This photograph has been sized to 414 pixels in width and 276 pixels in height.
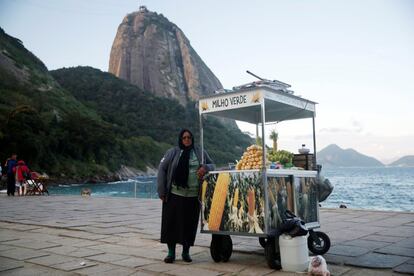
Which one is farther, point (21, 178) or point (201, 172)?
point (21, 178)

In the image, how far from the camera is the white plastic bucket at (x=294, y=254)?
445 centimetres

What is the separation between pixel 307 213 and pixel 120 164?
3080 inches

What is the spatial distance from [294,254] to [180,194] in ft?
5.06

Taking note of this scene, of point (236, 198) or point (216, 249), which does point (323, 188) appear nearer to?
point (236, 198)

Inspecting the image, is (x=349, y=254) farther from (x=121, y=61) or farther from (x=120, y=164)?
(x=121, y=61)

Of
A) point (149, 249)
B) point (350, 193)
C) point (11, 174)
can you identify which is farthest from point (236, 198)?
point (350, 193)

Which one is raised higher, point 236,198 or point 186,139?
point 186,139

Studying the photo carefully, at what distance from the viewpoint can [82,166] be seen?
221 feet

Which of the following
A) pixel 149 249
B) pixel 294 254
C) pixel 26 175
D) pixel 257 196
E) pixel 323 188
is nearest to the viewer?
pixel 294 254

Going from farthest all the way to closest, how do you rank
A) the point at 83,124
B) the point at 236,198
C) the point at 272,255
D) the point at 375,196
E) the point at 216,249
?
the point at 83,124
the point at 375,196
the point at 216,249
the point at 236,198
the point at 272,255

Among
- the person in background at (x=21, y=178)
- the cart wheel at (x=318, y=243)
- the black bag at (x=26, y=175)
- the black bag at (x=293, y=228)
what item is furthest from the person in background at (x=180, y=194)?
the black bag at (x=26, y=175)

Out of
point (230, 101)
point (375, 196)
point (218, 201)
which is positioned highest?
point (230, 101)

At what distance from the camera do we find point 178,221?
5137mm

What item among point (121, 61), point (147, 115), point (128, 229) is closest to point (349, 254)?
point (128, 229)
